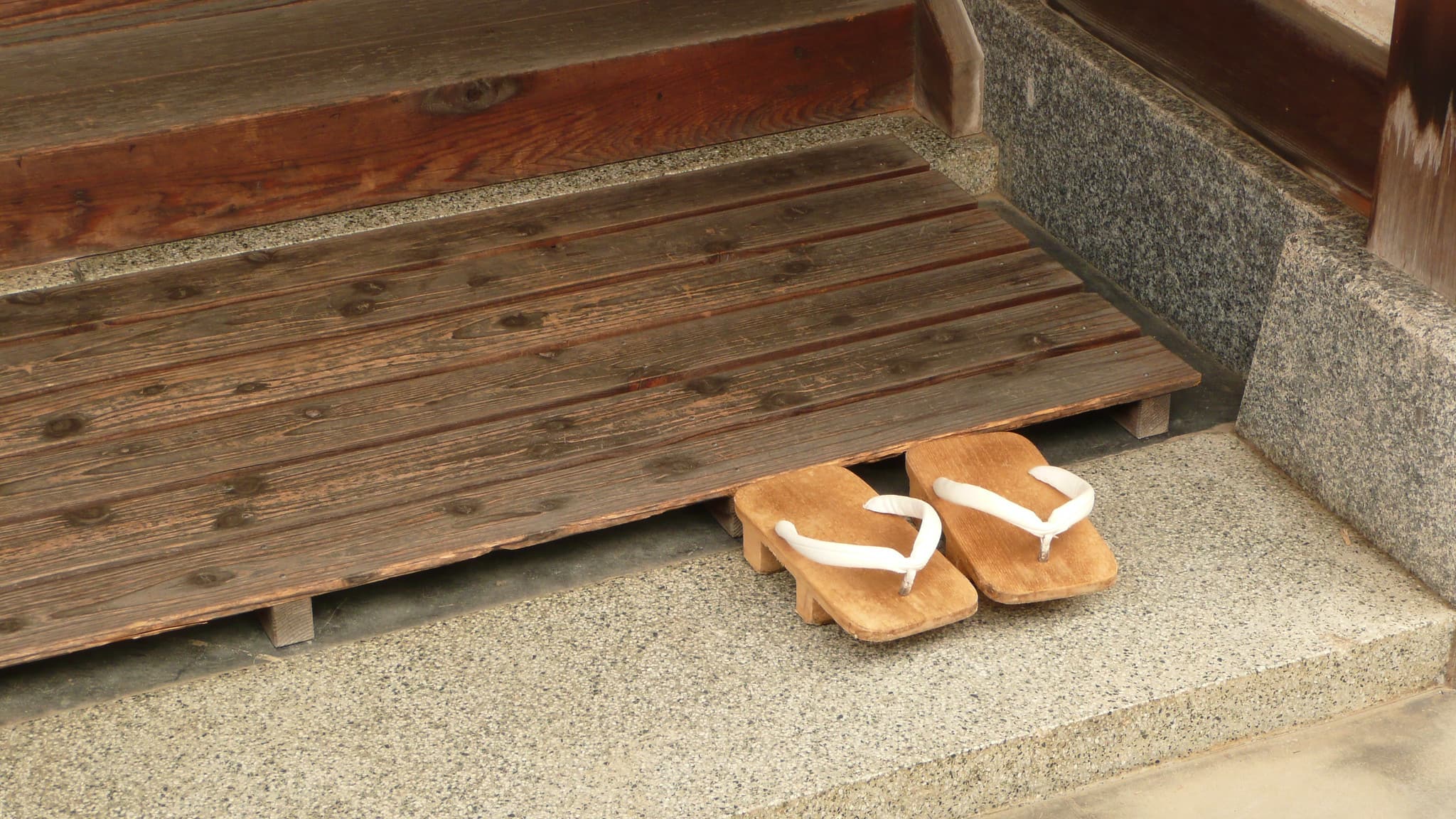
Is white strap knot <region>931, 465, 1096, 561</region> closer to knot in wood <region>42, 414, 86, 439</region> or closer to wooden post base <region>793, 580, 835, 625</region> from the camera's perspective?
wooden post base <region>793, 580, 835, 625</region>

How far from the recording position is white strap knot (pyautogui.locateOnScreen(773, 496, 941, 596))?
174cm

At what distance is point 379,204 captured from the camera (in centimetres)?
281

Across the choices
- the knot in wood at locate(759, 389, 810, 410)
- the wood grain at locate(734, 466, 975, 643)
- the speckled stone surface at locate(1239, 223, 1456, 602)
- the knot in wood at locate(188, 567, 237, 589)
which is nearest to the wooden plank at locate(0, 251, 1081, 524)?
the knot in wood at locate(759, 389, 810, 410)

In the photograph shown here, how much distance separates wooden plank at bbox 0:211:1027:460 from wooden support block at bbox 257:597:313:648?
46cm

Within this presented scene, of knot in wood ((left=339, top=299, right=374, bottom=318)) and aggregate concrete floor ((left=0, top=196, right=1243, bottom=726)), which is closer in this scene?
aggregate concrete floor ((left=0, top=196, right=1243, bottom=726))

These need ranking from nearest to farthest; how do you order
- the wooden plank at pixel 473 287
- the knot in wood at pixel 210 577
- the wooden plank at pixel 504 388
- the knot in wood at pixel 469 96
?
the knot in wood at pixel 210 577, the wooden plank at pixel 504 388, the wooden plank at pixel 473 287, the knot in wood at pixel 469 96

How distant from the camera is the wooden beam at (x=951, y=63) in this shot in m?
2.96

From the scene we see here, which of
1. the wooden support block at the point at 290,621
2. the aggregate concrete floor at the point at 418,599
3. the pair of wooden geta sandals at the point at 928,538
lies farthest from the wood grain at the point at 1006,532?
the wooden support block at the point at 290,621

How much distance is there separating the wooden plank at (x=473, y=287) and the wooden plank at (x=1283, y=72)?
18.1 inches

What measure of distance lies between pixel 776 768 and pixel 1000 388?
800 mm

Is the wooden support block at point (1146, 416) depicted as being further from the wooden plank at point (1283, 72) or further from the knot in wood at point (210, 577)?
the knot in wood at point (210, 577)

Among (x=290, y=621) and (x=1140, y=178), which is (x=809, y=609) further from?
(x=1140, y=178)

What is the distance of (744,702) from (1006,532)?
44 centimetres

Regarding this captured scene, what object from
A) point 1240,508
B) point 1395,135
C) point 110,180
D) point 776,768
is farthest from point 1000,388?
point 110,180
